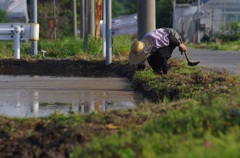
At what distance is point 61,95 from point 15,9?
44.4m

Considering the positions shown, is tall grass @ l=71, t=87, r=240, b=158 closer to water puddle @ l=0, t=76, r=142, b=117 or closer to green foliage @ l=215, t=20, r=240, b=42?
water puddle @ l=0, t=76, r=142, b=117

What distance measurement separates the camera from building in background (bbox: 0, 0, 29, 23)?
181ft

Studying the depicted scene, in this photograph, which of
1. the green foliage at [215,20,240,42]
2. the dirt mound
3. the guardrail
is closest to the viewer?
the dirt mound

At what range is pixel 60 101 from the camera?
1195 centimetres

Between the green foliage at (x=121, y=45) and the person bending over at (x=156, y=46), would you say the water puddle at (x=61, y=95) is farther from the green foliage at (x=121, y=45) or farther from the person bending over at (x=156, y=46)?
the green foliage at (x=121, y=45)

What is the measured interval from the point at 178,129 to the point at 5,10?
49257 millimetres

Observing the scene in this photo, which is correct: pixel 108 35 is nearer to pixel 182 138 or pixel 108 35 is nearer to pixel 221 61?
pixel 221 61

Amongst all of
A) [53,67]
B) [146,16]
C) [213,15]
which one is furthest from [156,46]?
[213,15]

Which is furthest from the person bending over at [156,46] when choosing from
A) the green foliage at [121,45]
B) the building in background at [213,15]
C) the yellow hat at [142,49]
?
the building in background at [213,15]

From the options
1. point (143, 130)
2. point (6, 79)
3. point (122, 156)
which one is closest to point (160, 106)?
point (143, 130)

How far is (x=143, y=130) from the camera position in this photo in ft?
22.7

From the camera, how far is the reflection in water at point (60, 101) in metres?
10.6

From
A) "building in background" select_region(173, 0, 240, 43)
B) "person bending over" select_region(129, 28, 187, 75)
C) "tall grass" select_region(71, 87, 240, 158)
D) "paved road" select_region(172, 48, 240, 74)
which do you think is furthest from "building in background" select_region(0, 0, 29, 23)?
"tall grass" select_region(71, 87, 240, 158)

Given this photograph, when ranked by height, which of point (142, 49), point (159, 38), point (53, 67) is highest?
point (159, 38)
